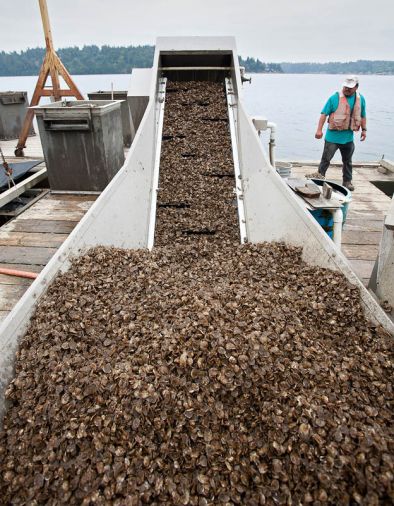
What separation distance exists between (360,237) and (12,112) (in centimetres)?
709

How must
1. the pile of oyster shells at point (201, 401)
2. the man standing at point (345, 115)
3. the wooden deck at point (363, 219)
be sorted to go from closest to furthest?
1. the pile of oyster shells at point (201, 401)
2. the wooden deck at point (363, 219)
3. the man standing at point (345, 115)

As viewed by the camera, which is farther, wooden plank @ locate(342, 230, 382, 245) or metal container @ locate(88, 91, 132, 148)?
metal container @ locate(88, 91, 132, 148)

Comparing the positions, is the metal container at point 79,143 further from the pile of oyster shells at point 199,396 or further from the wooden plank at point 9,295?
the pile of oyster shells at point 199,396

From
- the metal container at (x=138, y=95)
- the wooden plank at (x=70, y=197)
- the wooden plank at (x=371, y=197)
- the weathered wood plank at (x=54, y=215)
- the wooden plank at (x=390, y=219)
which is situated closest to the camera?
the wooden plank at (x=390, y=219)

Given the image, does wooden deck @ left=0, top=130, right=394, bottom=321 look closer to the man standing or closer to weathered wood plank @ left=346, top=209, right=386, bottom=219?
weathered wood plank @ left=346, top=209, right=386, bottom=219

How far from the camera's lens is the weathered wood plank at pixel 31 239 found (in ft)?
9.95

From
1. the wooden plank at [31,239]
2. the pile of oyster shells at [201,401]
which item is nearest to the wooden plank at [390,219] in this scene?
the pile of oyster shells at [201,401]

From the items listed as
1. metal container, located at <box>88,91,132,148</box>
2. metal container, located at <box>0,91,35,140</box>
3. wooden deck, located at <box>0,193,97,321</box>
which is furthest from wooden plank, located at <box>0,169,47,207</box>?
metal container, located at <box>0,91,35,140</box>

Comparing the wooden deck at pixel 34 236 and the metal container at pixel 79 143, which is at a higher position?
the metal container at pixel 79 143

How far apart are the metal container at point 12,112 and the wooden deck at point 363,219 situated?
577cm

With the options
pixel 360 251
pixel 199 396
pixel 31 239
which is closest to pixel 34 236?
pixel 31 239

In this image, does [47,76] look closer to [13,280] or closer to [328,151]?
[13,280]

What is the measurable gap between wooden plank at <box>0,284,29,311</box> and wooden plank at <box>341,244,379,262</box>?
280 centimetres

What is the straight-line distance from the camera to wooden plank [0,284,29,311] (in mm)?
2289
